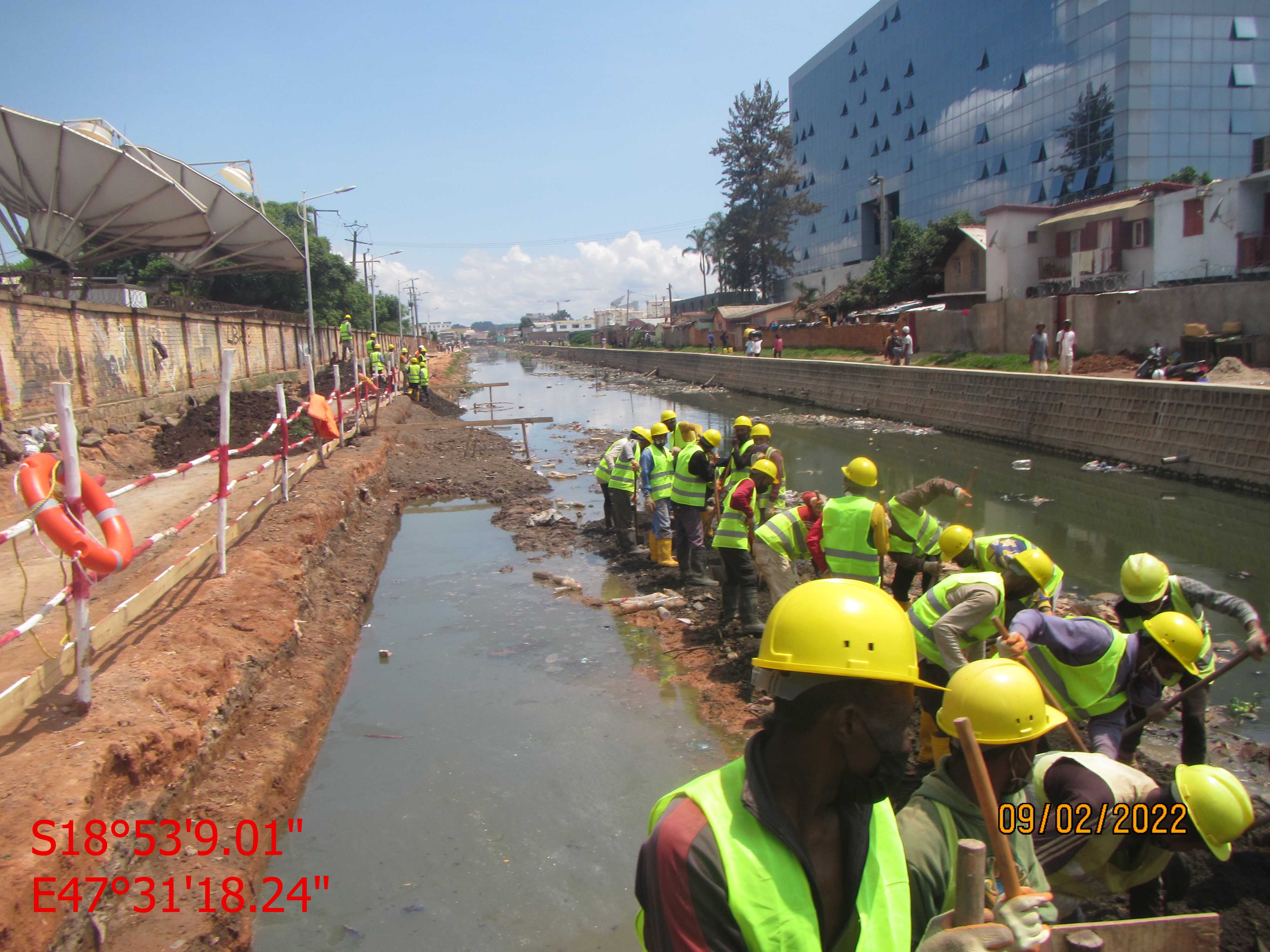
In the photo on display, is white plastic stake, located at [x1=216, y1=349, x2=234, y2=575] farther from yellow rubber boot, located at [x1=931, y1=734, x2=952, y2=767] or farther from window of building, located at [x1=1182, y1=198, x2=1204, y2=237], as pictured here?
window of building, located at [x1=1182, y1=198, x2=1204, y2=237]

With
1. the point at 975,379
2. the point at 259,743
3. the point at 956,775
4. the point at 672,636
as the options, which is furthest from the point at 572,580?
the point at 975,379

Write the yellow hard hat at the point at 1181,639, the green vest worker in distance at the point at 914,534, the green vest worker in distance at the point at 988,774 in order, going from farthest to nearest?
the green vest worker in distance at the point at 914,534 < the yellow hard hat at the point at 1181,639 < the green vest worker in distance at the point at 988,774

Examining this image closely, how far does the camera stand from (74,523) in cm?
418

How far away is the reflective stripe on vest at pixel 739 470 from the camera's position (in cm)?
780

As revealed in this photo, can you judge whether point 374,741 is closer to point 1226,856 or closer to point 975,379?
point 1226,856

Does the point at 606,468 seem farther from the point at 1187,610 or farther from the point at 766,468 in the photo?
the point at 1187,610

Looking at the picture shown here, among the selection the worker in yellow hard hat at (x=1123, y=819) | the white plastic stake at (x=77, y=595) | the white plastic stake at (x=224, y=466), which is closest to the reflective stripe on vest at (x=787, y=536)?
the worker in yellow hard hat at (x=1123, y=819)

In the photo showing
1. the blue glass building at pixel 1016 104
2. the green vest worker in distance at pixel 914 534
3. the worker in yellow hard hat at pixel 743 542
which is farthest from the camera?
the blue glass building at pixel 1016 104

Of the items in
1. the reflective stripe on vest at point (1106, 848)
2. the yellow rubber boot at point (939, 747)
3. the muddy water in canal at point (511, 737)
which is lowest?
the muddy water in canal at point (511, 737)

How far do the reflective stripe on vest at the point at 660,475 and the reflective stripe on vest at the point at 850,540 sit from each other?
10.8 feet

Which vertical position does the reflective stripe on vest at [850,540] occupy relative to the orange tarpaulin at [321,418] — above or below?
below

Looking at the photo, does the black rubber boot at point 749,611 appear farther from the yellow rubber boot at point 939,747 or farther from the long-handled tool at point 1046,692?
the long-handled tool at point 1046,692

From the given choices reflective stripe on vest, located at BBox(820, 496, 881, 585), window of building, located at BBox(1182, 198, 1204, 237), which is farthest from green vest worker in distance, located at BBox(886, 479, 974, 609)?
window of building, located at BBox(1182, 198, 1204, 237)

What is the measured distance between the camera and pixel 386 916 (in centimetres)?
386
